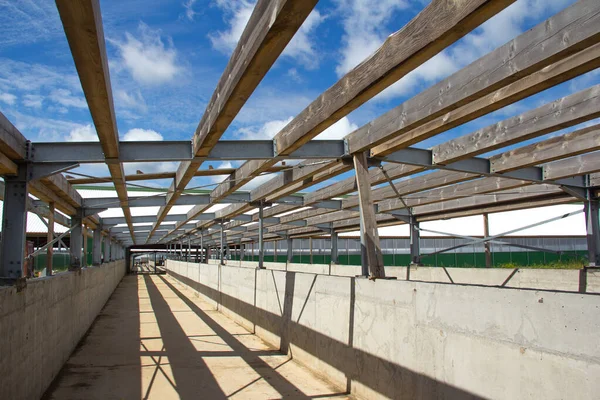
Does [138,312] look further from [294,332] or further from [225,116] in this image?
[225,116]

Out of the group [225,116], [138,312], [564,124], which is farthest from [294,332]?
[138,312]

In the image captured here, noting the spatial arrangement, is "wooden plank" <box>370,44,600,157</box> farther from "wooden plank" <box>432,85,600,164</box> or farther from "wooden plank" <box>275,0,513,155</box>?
"wooden plank" <box>275,0,513,155</box>

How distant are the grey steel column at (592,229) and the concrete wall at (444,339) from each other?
17.5ft

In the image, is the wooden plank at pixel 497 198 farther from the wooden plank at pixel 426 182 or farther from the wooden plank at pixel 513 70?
the wooden plank at pixel 513 70

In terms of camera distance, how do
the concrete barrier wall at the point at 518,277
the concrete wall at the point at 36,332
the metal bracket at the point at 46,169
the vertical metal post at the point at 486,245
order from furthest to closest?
the vertical metal post at the point at 486,245, the concrete barrier wall at the point at 518,277, the metal bracket at the point at 46,169, the concrete wall at the point at 36,332

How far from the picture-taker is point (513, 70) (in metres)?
4.67

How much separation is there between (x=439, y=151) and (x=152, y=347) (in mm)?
6967

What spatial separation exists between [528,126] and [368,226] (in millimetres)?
2471

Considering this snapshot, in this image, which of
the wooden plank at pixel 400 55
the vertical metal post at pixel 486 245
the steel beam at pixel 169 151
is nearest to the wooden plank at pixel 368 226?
the steel beam at pixel 169 151

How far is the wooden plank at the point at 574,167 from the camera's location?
26.8ft

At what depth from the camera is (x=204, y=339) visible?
11.5 m

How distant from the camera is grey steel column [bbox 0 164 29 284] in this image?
6922mm

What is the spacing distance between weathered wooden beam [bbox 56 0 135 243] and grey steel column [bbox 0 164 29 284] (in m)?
1.86

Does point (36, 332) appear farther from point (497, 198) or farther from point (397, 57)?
point (497, 198)
